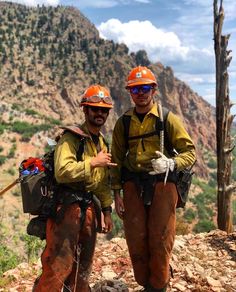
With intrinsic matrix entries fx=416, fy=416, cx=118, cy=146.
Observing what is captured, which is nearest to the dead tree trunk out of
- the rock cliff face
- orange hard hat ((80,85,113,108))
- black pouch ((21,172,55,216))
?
orange hard hat ((80,85,113,108))

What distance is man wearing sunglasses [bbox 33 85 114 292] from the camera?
12.3 feet

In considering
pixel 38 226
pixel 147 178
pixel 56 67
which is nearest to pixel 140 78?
pixel 147 178

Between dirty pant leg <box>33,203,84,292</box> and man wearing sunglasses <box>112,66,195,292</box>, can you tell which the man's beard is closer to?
man wearing sunglasses <box>112,66,195,292</box>

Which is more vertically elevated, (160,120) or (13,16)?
(13,16)

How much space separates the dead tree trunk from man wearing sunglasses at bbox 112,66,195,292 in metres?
3.91

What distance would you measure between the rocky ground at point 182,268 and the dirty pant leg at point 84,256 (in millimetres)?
896

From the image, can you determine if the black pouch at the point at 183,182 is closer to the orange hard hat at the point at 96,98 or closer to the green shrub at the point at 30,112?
the orange hard hat at the point at 96,98

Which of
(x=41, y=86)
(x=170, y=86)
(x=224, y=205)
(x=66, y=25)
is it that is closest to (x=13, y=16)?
(x=66, y=25)

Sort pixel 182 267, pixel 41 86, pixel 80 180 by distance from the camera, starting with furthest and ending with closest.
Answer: pixel 41 86, pixel 182 267, pixel 80 180

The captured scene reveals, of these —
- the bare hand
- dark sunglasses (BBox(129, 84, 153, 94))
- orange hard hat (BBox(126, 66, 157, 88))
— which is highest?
orange hard hat (BBox(126, 66, 157, 88))

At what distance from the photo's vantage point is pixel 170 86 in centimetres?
11619

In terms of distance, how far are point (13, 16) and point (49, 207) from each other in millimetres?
101199

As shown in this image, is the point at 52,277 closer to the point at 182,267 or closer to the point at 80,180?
the point at 80,180

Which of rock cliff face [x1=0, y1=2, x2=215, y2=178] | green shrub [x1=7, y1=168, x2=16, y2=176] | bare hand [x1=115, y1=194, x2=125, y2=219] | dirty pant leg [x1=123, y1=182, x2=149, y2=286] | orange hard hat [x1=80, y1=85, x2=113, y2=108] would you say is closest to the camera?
orange hard hat [x1=80, y1=85, x2=113, y2=108]
